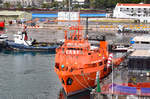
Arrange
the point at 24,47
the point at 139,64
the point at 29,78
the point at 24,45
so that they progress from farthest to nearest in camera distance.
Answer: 1. the point at 24,45
2. the point at 24,47
3. the point at 29,78
4. the point at 139,64

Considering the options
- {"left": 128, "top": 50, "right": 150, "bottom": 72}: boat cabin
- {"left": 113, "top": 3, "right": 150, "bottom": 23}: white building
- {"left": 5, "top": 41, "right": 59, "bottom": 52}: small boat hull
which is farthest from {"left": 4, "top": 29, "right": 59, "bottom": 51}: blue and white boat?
{"left": 113, "top": 3, "right": 150, "bottom": 23}: white building

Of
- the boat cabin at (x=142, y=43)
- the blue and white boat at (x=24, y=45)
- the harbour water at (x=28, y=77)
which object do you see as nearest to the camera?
the harbour water at (x=28, y=77)

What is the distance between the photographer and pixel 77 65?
35.7 meters

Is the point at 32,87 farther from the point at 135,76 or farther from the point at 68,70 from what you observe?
the point at 135,76

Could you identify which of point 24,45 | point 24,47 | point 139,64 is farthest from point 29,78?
point 24,45

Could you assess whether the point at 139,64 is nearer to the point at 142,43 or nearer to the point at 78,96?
the point at 78,96

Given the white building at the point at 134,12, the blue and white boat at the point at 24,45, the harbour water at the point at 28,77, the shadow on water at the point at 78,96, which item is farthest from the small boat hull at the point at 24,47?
the white building at the point at 134,12

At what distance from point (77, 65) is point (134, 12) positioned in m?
68.9

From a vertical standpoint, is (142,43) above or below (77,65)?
above

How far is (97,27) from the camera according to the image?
87.1 meters

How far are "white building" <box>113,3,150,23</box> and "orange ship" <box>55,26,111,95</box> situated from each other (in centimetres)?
6353

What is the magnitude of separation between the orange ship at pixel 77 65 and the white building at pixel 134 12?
63.5 m

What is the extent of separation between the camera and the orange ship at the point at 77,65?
35156 millimetres

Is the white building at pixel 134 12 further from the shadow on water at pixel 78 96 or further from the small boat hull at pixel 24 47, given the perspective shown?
the shadow on water at pixel 78 96
